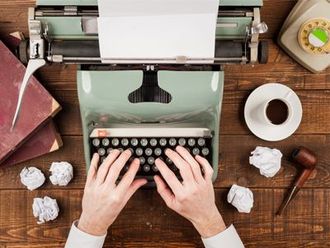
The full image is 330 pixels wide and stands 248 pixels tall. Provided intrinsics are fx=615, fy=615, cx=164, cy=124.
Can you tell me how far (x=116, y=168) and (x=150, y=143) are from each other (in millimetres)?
162

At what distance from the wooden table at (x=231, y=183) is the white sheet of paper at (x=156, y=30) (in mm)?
386

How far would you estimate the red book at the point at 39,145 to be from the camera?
1.87m

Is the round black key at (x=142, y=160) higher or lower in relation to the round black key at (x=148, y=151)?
lower

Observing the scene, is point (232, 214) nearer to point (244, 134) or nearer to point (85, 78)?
point (244, 134)

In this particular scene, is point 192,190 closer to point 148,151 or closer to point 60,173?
point 148,151

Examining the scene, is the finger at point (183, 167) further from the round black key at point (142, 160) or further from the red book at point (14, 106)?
the red book at point (14, 106)

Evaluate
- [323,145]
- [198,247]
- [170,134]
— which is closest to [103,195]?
[170,134]

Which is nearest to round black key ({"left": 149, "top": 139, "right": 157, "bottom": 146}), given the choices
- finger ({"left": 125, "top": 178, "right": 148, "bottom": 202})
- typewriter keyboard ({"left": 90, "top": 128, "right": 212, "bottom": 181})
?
typewriter keyboard ({"left": 90, "top": 128, "right": 212, "bottom": 181})

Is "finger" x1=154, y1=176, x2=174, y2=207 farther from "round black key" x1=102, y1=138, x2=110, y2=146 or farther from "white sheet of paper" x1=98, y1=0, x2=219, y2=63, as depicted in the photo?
"white sheet of paper" x1=98, y1=0, x2=219, y2=63

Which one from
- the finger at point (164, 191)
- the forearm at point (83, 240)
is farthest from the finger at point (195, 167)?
the forearm at point (83, 240)

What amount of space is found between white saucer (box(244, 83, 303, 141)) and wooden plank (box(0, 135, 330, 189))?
4cm

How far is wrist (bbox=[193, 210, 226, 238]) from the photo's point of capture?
1703 millimetres

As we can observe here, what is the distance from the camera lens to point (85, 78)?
163cm

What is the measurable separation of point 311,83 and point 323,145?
0.20 meters
